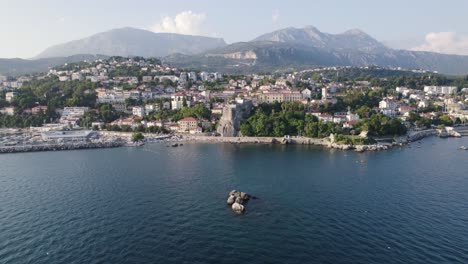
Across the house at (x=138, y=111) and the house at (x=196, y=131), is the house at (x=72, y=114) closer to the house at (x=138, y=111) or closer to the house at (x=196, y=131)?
the house at (x=138, y=111)

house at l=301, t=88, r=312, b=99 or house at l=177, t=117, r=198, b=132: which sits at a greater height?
house at l=301, t=88, r=312, b=99

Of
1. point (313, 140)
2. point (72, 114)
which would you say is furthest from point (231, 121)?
point (72, 114)

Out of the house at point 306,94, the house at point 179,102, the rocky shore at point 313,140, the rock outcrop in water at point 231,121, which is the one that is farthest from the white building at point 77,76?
the house at point 306,94

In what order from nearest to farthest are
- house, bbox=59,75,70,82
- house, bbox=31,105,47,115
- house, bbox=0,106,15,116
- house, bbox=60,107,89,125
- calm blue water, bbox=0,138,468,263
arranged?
calm blue water, bbox=0,138,468,263
house, bbox=60,107,89,125
house, bbox=31,105,47,115
house, bbox=0,106,15,116
house, bbox=59,75,70,82

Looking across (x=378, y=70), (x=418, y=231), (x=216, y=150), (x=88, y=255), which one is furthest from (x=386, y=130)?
(x=378, y=70)

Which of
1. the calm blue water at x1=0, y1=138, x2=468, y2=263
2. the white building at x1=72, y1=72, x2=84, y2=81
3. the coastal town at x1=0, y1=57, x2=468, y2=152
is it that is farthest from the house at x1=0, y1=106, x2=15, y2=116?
the calm blue water at x1=0, y1=138, x2=468, y2=263

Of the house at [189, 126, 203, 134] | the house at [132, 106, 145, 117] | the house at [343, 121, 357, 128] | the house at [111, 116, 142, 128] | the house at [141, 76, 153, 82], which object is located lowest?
the house at [189, 126, 203, 134]

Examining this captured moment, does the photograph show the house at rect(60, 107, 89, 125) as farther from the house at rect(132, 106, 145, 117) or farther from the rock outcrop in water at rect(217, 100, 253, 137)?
the rock outcrop in water at rect(217, 100, 253, 137)

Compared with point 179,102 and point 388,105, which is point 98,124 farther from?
point 388,105
